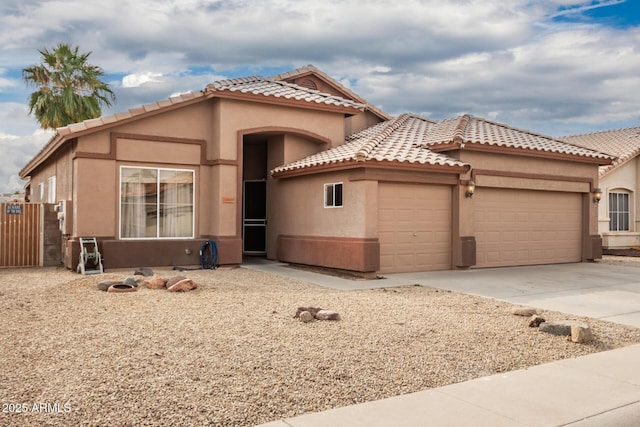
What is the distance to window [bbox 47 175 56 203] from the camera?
18281mm

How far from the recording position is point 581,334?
7441 millimetres

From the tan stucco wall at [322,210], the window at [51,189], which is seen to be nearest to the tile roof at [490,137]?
the tan stucco wall at [322,210]

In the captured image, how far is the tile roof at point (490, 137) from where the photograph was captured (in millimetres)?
15648

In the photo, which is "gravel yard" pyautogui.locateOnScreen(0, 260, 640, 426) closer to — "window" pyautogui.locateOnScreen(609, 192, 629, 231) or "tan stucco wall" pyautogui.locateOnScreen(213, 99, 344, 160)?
"tan stucco wall" pyautogui.locateOnScreen(213, 99, 344, 160)

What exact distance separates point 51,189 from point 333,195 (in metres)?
10.2

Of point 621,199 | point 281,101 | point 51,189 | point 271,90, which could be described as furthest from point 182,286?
point 621,199

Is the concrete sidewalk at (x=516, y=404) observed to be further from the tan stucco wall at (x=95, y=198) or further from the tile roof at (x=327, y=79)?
the tile roof at (x=327, y=79)

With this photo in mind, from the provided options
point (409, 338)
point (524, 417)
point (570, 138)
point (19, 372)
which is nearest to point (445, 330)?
point (409, 338)

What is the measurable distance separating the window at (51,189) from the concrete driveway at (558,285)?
11.4 m

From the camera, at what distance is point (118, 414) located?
15.1 feet

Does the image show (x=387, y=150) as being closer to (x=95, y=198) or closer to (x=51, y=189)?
(x=95, y=198)

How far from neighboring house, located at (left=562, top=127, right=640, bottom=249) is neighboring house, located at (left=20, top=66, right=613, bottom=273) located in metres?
6.13

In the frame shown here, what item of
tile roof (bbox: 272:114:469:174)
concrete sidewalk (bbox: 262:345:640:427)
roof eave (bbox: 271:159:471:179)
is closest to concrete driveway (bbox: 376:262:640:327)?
roof eave (bbox: 271:159:471:179)

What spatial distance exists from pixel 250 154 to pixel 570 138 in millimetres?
19520
